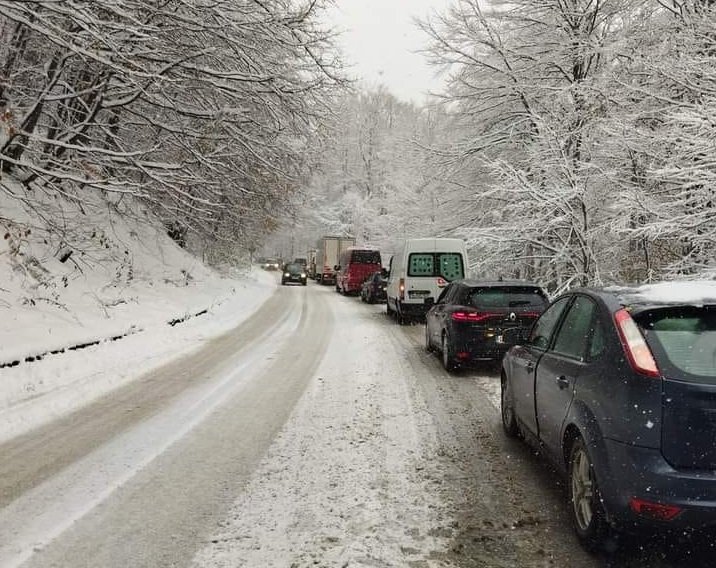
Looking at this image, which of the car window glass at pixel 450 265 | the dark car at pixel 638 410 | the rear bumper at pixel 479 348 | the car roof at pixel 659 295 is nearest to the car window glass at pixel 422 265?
the car window glass at pixel 450 265

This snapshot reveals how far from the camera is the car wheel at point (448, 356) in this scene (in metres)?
9.39

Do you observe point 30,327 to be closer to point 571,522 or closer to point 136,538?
point 136,538

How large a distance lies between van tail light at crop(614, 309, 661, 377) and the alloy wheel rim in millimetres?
708

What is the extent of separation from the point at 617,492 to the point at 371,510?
167 centimetres

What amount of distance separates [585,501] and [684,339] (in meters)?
1.18

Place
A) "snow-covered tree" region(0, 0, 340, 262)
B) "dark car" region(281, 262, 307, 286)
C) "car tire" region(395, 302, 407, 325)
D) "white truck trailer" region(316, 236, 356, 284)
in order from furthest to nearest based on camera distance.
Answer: "dark car" region(281, 262, 307, 286) → "white truck trailer" region(316, 236, 356, 284) → "car tire" region(395, 302, 407, 325) → "snow-covered tree" region(0, 0, 340, 262)

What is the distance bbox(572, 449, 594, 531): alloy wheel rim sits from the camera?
3.52 metres

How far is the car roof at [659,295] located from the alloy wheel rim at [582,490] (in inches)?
39.2

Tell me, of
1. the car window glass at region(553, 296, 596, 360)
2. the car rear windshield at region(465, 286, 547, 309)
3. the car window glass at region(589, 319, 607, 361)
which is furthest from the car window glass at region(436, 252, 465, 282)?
the car window glass at region(589, 319, 607, 361)

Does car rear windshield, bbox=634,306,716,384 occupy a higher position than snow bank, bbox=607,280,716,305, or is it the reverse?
snow bank, bbox=607,280,716,305

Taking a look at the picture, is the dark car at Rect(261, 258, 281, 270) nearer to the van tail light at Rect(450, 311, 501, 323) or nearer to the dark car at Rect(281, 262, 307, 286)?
the dark car at Rect(281, 262, 307, 286)

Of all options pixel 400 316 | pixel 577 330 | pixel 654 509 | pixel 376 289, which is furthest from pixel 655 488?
pixel 376 289

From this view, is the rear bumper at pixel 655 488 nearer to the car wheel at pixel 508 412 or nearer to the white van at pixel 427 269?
the car wheel at pixel 508 412

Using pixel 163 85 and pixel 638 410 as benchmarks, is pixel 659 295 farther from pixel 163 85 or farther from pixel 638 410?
pixel 163 85
